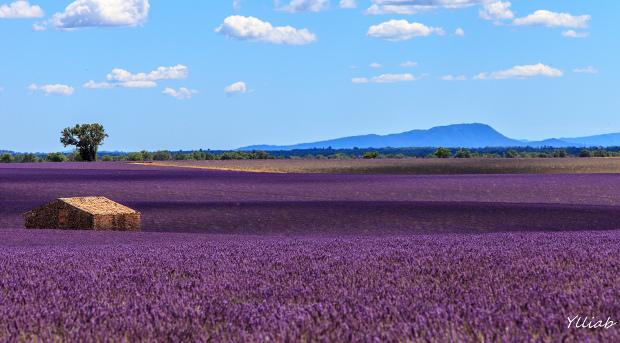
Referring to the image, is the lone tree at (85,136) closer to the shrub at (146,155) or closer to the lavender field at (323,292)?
the shrub at (146,155)

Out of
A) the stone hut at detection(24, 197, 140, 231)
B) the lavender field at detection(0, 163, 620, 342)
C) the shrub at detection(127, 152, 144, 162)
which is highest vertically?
the shrub at detection(127, 152, 144, 162)

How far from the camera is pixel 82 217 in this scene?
1831 cm

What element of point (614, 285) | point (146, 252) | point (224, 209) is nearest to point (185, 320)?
point (614, 285)

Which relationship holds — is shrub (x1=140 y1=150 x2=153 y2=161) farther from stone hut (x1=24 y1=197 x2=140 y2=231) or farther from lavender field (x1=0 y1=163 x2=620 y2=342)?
lavender field (x1=0 y1=163 x2=620 y2=342)

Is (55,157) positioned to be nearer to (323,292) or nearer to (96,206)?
(96,206)

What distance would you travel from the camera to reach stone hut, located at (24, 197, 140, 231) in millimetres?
18234

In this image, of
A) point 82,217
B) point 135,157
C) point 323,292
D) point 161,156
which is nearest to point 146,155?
point 161,156

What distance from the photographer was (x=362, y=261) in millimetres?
6941

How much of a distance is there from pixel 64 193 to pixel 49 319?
26933mm

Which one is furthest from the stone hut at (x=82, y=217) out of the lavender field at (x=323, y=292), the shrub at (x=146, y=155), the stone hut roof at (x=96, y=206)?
the shrub at (x=146, y=155)

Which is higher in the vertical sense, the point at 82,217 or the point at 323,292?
the point at 323,292

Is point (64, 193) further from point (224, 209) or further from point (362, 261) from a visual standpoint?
point (362, 261)

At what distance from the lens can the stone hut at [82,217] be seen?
59.8ft

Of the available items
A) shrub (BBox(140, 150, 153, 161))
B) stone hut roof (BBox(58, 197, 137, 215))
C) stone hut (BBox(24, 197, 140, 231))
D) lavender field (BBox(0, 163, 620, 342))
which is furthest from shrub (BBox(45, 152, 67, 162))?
lavender field (BBox(0, 163, 620, 342))
